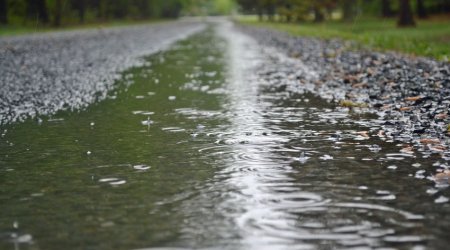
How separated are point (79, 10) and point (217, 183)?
9444 cm

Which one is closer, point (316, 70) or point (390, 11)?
Result: point (316, 70)

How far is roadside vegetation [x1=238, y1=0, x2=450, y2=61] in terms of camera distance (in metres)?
28.1

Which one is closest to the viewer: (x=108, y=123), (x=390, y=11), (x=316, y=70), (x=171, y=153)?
(x=171, y=153)

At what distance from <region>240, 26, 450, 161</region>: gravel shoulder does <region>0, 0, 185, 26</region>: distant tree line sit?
193 feet

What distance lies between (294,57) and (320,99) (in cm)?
1401

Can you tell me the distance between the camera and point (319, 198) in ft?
21.3

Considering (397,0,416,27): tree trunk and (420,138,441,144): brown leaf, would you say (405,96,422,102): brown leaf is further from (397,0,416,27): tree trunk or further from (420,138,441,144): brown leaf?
(397,0,416,27): tree trunk

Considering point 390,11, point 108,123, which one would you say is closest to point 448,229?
point 108,123

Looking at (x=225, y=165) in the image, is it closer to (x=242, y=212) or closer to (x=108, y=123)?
(x=242, y=212)

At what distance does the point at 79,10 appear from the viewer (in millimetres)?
97312

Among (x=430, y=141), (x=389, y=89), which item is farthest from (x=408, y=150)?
(x=389, y=89)

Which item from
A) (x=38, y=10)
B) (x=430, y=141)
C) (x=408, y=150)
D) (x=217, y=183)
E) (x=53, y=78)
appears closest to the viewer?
(x=217, y=183)

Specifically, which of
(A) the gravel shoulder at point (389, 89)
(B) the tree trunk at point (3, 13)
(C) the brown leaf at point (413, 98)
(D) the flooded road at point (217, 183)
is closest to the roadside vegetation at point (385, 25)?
(A) the gravel shoulder at point (389, 89)

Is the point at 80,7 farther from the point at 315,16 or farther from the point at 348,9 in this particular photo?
the point at 348,9
